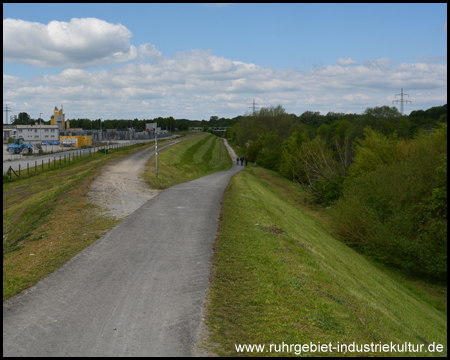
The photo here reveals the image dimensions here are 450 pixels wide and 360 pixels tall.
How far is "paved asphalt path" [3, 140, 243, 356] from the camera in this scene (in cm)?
655

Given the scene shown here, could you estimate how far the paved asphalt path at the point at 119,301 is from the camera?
6547mm

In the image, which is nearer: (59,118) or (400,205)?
(400,205)

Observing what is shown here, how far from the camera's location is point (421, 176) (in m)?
23.6

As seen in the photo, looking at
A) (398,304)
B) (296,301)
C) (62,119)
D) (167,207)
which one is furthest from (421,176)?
(62,119)

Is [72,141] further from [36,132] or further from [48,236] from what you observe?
[48,236]

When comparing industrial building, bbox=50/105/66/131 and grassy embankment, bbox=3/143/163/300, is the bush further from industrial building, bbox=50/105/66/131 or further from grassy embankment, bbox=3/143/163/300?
industrial building, bbox=50/105/66/131

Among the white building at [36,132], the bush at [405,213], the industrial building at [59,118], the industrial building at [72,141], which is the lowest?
the bush at [405,213]

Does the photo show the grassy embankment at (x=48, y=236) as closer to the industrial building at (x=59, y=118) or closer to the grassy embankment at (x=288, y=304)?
the grassy embankment at (x=288, y=304)

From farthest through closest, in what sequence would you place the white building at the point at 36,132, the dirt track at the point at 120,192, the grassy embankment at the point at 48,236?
1. the white building at the point at 36,132
2. the dirt track at the point at 120,192
3. the grassy embankment at the point at 48,236

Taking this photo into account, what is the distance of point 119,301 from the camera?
8.30 meters

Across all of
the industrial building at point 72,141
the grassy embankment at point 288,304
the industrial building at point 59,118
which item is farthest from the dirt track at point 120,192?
the industrial building at point 59,118

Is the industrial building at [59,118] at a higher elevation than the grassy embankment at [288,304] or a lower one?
higher

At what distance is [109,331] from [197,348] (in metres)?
1.80

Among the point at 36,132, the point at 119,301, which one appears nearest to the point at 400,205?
the point at 119,301
